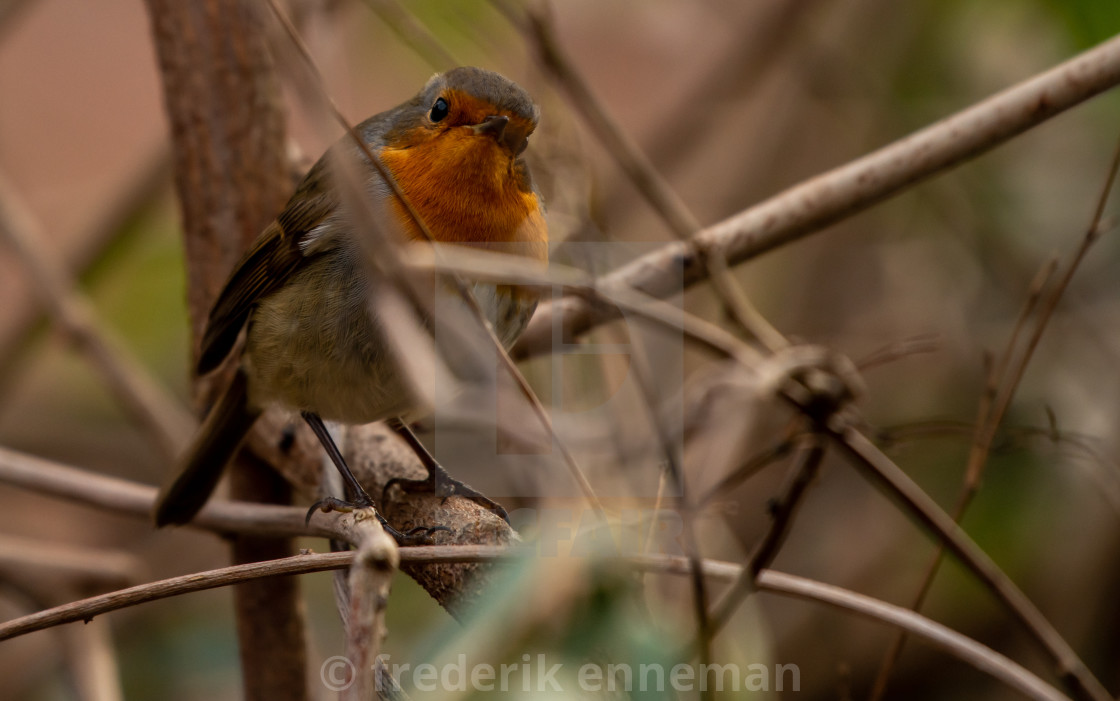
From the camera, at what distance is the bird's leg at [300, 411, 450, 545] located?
73.8 inches

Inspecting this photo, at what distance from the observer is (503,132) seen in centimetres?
207

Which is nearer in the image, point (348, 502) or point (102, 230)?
point (348, 502)

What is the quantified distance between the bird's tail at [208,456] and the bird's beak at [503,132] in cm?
85

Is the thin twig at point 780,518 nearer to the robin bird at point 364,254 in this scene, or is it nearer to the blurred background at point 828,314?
the robin bird at point 364,254

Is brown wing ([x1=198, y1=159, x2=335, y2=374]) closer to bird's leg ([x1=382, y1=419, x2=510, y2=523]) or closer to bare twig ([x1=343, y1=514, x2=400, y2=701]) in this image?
bird's leg ([x1=382, y1=419, x2=510, y2=523])

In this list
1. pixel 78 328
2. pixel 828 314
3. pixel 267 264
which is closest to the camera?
pixel 267 264

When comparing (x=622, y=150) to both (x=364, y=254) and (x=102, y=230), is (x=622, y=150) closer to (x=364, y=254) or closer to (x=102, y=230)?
(x=364, y=254)

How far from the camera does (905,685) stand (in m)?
3.65

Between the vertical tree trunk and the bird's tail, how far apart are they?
0.16 meters

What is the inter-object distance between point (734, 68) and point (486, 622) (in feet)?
10.5

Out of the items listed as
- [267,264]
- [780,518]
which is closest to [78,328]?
[267,264]

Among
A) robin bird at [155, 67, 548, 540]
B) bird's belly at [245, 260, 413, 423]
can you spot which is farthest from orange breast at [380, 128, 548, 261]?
bird's belly at [245, 260, 413, 423]

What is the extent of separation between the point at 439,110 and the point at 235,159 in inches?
22.2

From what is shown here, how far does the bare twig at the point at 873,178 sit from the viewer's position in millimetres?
1845
